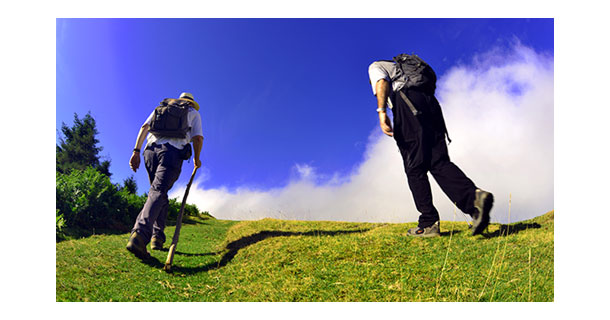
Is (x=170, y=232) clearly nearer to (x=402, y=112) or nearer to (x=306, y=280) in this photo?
(x=306, y=280)

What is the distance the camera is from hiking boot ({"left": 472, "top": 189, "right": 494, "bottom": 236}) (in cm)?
348

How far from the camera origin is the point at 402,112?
3.90m

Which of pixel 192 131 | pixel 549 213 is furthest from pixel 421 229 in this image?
pixel 192 131

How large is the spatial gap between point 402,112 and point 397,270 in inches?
73.1

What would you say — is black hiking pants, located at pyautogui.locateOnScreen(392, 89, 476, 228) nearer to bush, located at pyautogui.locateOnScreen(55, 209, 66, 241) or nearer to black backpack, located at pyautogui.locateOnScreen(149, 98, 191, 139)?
black backpack, located at pyautogui.locateOnScreen(149, 98, 191, 139)

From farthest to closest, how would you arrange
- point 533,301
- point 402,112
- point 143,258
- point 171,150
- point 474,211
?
point 171,150, point 143,258, point 402,112, point 474,211, point 533,301

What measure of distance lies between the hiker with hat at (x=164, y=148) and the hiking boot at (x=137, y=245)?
0.15ft

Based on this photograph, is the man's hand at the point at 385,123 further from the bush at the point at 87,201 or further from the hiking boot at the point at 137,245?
the bush at the point at 87,201

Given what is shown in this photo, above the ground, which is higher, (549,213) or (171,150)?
(171,150)

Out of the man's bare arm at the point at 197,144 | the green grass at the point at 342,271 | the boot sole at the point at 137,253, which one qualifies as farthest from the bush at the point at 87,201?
the man's bare arm at the point at 197,144

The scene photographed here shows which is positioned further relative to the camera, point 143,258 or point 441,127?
point 143,258

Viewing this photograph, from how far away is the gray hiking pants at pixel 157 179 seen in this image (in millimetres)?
4449

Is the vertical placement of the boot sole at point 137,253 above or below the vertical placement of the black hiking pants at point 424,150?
below

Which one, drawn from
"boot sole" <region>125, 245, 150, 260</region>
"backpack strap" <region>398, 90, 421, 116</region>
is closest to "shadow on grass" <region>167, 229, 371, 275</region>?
"boot sole" <region>125, 245, 150, 260</region>
